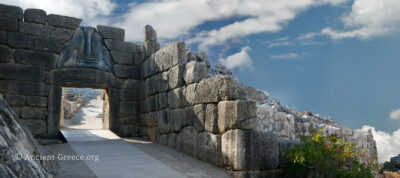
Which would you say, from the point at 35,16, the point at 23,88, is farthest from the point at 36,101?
the point at 35,16

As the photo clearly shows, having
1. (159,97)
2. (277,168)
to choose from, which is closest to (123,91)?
(159,97)

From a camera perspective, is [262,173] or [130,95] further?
[130,95]

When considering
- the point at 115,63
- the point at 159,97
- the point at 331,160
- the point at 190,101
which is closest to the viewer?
the point at 331,160

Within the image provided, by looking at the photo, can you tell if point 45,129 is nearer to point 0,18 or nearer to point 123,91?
point 123,91

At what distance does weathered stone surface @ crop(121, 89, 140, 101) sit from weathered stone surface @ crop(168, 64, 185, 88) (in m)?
2.62

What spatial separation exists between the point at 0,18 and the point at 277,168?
8.00 m

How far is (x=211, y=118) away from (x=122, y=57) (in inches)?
193

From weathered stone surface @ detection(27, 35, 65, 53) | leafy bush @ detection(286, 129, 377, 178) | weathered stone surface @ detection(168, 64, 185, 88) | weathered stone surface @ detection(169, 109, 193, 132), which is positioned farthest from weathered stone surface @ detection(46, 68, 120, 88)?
leafy bush @ detection(286, 129, 377, 178)

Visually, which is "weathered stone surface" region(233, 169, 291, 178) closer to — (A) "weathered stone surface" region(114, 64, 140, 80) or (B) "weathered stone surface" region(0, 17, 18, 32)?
(A) "weathered stone surface" region(114, 64, 140, 80)

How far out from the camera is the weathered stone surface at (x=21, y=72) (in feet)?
27.4

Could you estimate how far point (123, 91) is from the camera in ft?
32.0

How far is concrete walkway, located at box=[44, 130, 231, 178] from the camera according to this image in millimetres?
5359

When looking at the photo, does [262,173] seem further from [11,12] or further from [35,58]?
[11,12]

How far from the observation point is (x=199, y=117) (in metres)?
6.39
